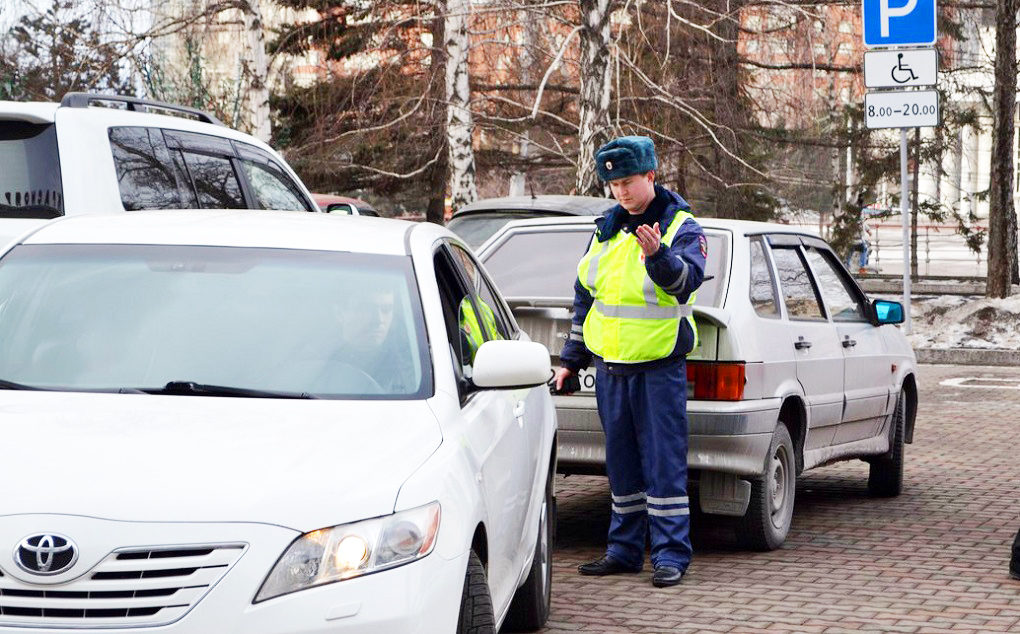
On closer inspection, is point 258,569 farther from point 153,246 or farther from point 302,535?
point 153,246

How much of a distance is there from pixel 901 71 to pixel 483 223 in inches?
173

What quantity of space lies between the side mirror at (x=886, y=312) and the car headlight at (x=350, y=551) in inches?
223

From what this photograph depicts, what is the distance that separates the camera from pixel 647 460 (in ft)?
22.5

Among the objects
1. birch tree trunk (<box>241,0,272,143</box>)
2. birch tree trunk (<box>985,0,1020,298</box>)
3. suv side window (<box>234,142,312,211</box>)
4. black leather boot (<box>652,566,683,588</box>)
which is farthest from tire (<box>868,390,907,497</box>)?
birch tree trunk (<box>241,0,272,143</box>)

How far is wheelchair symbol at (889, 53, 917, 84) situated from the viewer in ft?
49.9

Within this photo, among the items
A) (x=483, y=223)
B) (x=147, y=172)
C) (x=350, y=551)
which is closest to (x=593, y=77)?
(x=483, y=223)

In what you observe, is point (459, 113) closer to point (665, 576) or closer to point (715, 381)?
point (715, 381)

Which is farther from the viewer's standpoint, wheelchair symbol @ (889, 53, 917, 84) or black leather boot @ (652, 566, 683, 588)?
wheelchair symbol @ (889, 53, 917, 84)

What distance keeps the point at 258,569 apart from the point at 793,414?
4.84 m

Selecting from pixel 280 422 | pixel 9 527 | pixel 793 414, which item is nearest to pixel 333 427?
pixel 280 422

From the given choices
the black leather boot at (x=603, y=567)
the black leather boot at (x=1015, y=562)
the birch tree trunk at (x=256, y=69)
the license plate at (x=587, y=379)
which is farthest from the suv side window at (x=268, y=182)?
the birch tree trunk at (x=256, y=69)

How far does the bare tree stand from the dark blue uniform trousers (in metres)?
13.7

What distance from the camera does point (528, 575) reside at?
5.66 metres

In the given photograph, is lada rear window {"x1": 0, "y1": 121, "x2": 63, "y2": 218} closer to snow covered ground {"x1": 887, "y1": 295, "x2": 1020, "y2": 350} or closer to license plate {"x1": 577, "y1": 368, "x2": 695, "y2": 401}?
license plate {"x1": 577, "y1": 368, "x2": 695, "y2": 401}
